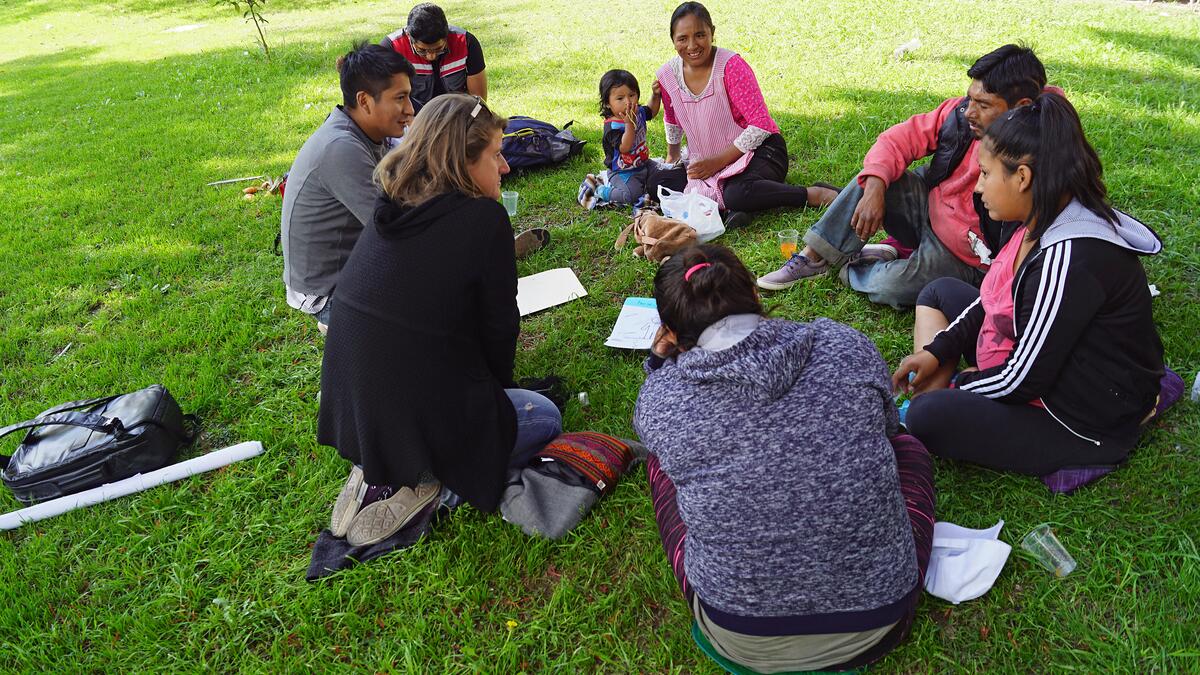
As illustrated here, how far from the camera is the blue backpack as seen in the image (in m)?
5.75

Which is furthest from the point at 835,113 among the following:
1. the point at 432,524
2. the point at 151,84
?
the point at 151,84

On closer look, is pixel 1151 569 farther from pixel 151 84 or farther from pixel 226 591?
pixel 151 84

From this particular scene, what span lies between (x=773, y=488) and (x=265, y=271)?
13.4 feet

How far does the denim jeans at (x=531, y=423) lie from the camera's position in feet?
9.27

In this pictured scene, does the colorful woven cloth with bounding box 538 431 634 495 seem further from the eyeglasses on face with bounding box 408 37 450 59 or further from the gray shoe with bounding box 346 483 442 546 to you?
the eyeglasses on face with bounding box 408 37 450 59

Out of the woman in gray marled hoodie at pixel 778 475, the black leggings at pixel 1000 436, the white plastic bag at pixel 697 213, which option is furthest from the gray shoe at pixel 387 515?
the white plastic bag at pixel 697 213

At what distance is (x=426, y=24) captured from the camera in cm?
535

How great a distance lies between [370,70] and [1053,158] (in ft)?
9.38

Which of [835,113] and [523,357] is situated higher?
[835,113]

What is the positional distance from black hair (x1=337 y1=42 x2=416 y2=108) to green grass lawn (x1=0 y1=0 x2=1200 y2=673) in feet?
4.59

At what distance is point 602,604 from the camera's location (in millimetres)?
2416

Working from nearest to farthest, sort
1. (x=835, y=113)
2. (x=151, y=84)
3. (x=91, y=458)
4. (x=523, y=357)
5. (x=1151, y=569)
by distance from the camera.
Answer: (x=1151, y=569)
(x=91, y=458)
(x=523, y=357)
(x=835, y=113)
(x=151, y=84)

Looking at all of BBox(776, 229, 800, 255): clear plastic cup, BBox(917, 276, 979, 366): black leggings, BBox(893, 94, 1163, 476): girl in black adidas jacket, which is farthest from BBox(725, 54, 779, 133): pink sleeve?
BBox(893, 94, 1163, 476): girl in black adidas jacket

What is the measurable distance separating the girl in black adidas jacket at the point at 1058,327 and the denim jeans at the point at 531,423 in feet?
4.53
